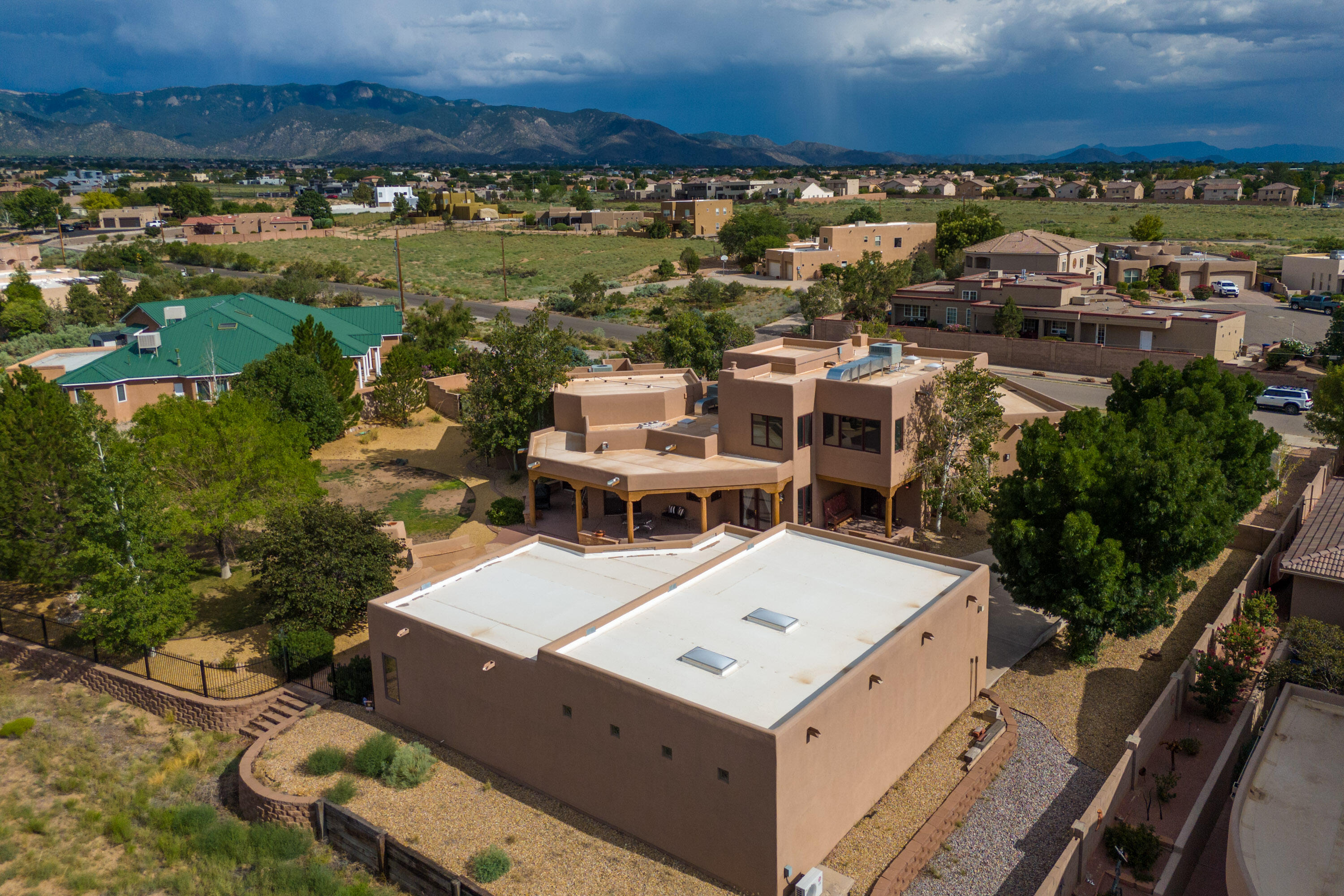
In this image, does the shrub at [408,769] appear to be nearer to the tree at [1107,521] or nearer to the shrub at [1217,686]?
the tree at [1107,521]

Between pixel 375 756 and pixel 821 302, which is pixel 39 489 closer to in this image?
pixel 375 756

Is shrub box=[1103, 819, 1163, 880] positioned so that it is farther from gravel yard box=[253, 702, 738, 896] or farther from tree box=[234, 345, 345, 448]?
tree box=[234, 345, 345, 448]

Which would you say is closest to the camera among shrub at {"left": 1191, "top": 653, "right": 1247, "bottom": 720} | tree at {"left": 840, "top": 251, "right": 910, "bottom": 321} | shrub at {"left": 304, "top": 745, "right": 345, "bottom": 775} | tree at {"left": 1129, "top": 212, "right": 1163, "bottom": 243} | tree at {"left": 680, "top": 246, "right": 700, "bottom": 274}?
shrub at {"left": 304, "top": 745, "right": 345, "bottom": 775}

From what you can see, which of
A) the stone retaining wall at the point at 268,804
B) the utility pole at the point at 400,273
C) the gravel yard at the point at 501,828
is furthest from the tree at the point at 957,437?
the utility pole at the point at 400,273

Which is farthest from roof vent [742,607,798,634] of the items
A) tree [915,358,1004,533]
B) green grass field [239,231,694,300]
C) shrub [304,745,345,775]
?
green grass field [239,231,694,300]

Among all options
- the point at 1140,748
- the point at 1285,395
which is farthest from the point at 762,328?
the point at 1140,748
